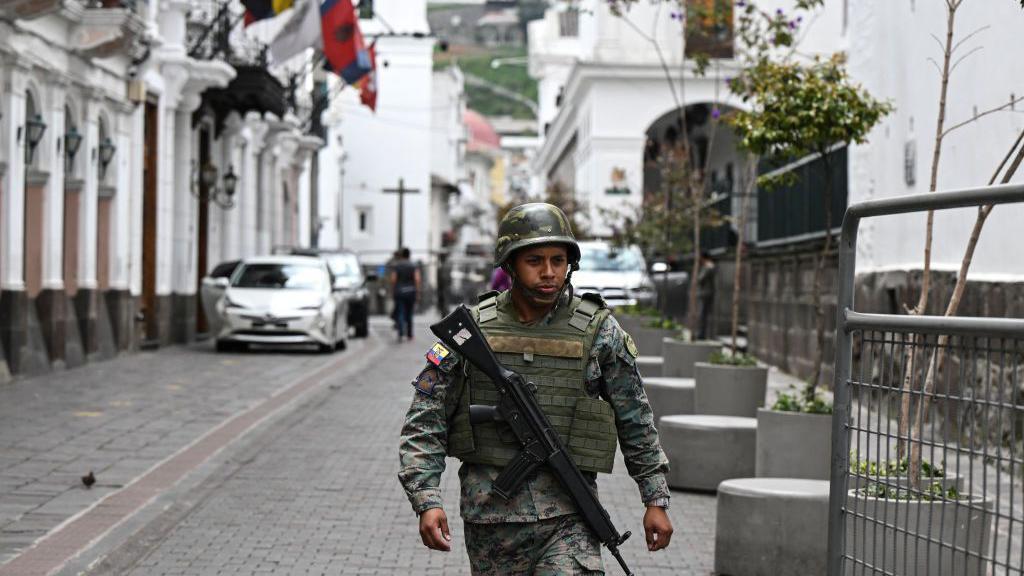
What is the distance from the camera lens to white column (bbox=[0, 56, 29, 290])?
19312mm

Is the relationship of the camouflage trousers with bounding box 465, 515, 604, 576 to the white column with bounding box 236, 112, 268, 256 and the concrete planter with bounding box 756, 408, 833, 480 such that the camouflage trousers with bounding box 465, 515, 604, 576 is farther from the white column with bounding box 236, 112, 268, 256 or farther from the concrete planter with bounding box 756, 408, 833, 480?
the white column with bounding box 236, 112, 268, 256

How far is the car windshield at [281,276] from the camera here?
27516 millimetres

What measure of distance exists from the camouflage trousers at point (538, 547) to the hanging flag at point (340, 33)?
24.9 metres

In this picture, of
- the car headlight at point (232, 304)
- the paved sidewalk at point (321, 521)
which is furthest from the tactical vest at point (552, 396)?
the car headlight at point (232, 304)

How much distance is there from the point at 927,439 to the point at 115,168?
71.6ft

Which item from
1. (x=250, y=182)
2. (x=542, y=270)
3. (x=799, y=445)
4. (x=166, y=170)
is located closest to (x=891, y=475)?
(x=542, y=270)

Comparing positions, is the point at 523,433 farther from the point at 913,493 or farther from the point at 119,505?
the point at 119,505

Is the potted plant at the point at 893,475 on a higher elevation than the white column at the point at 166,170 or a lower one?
lower

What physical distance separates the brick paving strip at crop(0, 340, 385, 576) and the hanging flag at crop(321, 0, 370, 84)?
45.9 feet

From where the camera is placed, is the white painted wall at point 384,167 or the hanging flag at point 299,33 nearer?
the hanging flag at point 299,33

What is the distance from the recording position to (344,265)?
111 feet

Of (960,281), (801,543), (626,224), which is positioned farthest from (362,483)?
(626,224)

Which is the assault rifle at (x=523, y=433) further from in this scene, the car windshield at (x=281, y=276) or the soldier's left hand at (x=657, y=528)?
the car windshield at (x=281, y=276)

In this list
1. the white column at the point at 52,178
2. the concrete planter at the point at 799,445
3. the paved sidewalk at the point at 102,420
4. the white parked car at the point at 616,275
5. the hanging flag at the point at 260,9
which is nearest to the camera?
the concrete planter at the point at 799,445
